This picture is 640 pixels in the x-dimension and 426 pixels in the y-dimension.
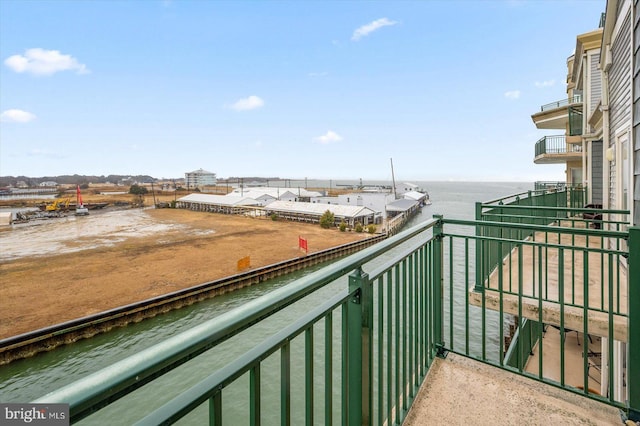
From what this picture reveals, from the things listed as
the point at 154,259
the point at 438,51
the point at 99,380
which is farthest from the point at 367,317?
the point at 438,51

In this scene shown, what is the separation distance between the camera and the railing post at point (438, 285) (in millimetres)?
2447

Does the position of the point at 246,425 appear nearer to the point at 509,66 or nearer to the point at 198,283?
the point at 198,283

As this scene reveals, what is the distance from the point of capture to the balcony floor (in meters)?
1.85

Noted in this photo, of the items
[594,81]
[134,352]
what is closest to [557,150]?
[594,81]

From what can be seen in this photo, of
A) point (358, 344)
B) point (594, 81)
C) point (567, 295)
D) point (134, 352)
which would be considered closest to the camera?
point (358, 344)

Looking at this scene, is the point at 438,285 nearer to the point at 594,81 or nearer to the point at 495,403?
the point at 495,403

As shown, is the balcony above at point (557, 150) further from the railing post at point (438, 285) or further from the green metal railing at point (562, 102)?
the railing post at point (438, 285)

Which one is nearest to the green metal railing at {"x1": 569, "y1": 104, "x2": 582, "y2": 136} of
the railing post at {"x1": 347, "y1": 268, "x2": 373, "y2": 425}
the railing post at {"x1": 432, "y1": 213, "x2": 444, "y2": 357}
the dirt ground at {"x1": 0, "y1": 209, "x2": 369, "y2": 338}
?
the railing post at {"x1": 432, "y1": 213, "x2": 444, "y2": 357}

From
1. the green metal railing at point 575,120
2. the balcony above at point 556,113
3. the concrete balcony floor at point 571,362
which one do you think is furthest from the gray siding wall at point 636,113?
the balcony above at point 556,113

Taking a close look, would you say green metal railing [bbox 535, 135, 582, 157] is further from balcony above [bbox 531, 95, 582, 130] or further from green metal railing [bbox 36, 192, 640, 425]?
green metal railing [bbox 36, 192, 640, 425]

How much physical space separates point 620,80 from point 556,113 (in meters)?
10.5

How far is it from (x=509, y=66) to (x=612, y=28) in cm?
2063

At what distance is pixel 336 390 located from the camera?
8.12 metres

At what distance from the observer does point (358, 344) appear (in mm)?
1367
